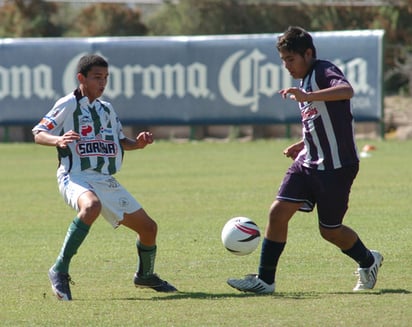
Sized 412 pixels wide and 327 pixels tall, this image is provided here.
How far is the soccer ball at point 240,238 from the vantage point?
26.8 feet

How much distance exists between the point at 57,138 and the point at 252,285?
1742 millimetres

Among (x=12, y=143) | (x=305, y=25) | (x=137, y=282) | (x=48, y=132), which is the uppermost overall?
(x=48, y=132)

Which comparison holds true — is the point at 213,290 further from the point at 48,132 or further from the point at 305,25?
the point at 305,25

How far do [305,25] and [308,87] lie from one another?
26641mm

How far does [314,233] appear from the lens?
10.8 meters

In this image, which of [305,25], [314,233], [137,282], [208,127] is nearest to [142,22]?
[305,25]

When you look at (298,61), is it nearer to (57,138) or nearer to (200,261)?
(57,138)

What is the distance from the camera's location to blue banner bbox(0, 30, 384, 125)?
1032 inches

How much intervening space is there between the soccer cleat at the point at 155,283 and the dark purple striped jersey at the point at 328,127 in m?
1.42

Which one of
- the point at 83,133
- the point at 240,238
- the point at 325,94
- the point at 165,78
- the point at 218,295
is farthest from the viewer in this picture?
the point at 165,78

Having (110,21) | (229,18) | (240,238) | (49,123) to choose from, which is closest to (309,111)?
(240,238)

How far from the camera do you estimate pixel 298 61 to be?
7.41 m

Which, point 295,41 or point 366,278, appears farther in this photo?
point 366,278

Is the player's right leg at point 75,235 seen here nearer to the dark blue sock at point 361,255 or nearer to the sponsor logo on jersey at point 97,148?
the sponsor logo on jersey at point 97,148
